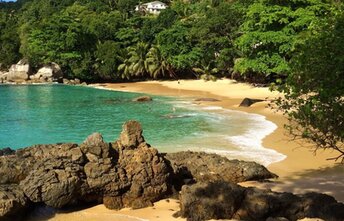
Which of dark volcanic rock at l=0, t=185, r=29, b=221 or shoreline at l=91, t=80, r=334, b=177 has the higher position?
shoreline at l=91, t=80, r=334, b=177

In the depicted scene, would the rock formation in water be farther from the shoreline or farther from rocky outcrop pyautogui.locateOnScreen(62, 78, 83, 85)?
rocky outcrop pyautogui.locateOnScreen(62, 78, 83, 85)

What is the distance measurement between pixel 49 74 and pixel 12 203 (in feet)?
178

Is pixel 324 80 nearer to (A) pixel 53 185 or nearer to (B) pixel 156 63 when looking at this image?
(A) pixel 53 185

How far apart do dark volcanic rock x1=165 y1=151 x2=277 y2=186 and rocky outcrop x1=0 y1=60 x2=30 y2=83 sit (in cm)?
5378

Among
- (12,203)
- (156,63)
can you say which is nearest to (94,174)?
(12,203)

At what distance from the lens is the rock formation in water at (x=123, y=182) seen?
10547 millimetres

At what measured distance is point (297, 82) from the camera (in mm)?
9367

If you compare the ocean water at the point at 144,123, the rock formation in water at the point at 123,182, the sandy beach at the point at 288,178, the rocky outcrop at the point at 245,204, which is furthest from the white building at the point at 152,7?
the rocky outcrop at the point at 245,204

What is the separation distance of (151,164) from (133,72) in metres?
47.9

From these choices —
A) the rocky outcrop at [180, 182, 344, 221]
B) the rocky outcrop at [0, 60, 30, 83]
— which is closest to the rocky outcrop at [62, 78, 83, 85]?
the rocky outcrop at [0, 60, 30, 83]

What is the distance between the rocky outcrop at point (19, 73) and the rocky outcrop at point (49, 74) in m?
1.06

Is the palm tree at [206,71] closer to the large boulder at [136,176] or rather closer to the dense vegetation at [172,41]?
the dense vegetation at [172,41]

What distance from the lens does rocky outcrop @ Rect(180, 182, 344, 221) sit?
1021cm

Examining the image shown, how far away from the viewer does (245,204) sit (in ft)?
34.7
